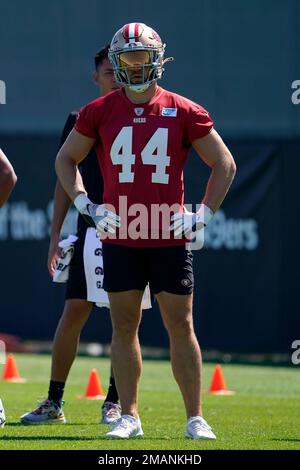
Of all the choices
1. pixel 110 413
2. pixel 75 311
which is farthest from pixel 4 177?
pixel 110 413

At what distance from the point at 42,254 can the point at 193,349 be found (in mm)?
7755

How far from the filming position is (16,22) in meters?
14.7

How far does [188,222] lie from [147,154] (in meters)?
0.43

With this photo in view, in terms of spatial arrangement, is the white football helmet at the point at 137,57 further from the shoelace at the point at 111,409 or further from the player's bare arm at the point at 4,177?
the shoelace at the point at 111,409

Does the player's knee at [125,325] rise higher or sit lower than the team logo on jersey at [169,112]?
lower

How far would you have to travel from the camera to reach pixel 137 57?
257 inches

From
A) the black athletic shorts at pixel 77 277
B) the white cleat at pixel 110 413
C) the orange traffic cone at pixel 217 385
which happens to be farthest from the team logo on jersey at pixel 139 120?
the orange traffic cone at pixel 217 385

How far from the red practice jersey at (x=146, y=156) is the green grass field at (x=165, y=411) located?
114cm

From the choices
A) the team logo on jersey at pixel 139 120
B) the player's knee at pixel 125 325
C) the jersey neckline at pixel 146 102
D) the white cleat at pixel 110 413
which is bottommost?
the white cleat at pixel 110 413

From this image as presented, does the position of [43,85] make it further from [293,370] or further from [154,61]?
[154,61]

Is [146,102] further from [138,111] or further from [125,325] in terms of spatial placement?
[125,325]

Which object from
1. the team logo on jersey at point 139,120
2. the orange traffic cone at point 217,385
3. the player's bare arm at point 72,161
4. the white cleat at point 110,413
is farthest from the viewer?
the orange traffic cone at point 217,385

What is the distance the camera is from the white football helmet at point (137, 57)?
651 centimetres
